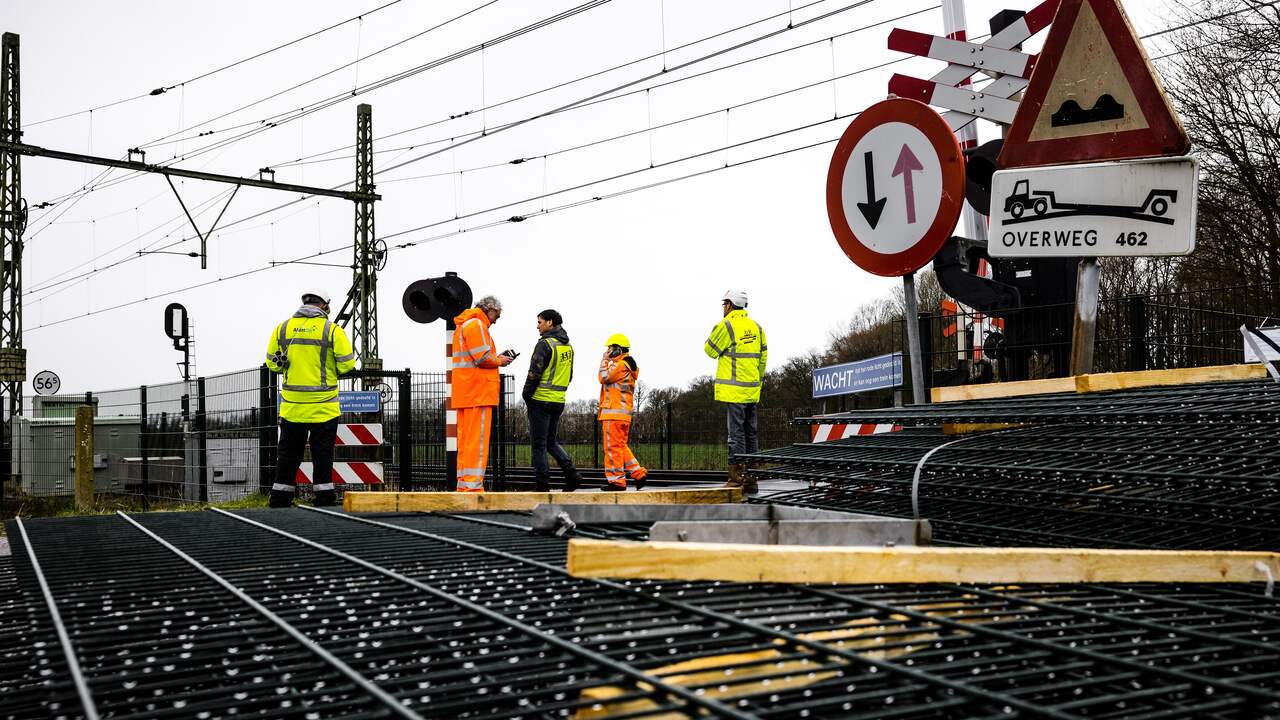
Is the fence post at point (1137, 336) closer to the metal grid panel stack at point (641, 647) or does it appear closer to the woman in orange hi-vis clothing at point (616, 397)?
the woman in orange hi-vis clothing at point (616, 397)

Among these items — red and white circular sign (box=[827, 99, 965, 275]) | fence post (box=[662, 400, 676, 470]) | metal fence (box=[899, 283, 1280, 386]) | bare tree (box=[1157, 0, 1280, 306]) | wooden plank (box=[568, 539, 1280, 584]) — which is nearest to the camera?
wooden plank (box=[568, 539, 1280, 584])

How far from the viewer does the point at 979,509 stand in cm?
338

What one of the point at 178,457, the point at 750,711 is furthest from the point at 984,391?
the point at 178,457

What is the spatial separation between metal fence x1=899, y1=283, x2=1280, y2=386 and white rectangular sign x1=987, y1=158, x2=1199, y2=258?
257 centimetres

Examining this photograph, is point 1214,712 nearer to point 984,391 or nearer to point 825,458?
point 825,458

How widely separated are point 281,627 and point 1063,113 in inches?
140

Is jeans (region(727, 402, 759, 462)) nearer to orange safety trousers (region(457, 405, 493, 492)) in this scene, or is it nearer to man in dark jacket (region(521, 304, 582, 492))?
man in dark jacket (region(521, 304, 582, 492))

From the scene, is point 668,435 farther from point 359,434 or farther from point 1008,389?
point 1008,389

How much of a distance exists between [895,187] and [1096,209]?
1054 mm

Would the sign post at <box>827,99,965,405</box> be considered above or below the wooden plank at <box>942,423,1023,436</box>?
above

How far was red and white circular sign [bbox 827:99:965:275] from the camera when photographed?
4844 mm

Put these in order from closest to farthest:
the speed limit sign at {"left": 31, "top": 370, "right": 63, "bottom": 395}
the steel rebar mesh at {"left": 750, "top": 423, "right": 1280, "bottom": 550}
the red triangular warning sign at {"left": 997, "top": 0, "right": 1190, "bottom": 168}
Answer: the steel rebar mesh at {"left": 750, "top": 423, "right": 1280, "bottom": 550} < the red triangular warning sign at {"left": 997, "top": 0, "right": 1190, "bottom": 168} < the speed limit sign at {"left": 31, "top": 370, "right": 63, "bottom": 395}

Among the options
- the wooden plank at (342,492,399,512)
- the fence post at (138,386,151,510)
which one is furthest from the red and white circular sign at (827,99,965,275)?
the fence post at (138,386,151,510)

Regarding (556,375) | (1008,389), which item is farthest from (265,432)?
(1008,389)
